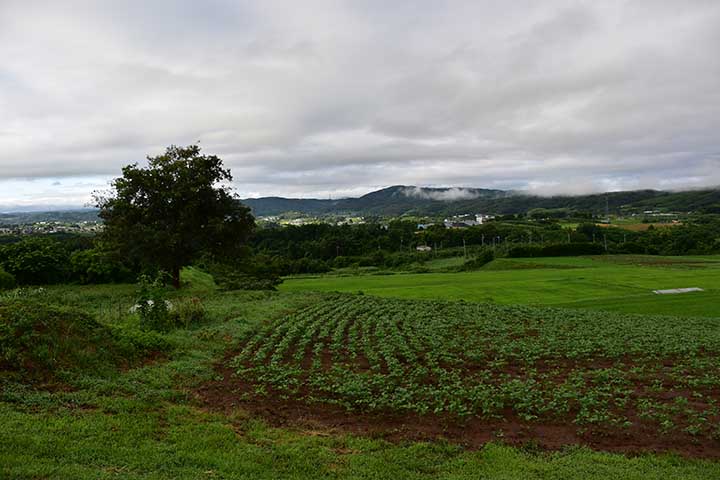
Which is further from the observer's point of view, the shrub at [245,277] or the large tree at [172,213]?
the shrub at [245,277]

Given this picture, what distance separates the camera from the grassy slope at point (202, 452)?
684cm

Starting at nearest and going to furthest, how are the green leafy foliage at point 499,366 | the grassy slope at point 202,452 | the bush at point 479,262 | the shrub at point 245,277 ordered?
1. the grassy slope at point 202,452
2. the green leafy foliage at point 499,366
3. the shrub at point 245,277
4. the bush at point 479,262

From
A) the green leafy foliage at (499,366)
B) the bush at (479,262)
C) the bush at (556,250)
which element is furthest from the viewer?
the bush at (556,250)

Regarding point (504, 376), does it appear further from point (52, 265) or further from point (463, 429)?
point (52, 265)

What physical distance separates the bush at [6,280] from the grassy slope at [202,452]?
764 inches

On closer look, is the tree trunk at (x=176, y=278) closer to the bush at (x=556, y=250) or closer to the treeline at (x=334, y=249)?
the treeline at (x=334, y=249)

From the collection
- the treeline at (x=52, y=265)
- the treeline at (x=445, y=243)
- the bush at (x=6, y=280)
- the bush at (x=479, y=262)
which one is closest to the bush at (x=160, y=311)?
the bush at (x=6, y=280)

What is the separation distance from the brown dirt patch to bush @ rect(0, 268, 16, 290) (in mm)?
21057

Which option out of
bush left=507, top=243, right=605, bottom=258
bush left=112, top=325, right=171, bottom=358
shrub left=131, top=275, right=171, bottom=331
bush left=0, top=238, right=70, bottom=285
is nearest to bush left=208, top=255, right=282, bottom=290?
bush left=0, top=238, right=70, bottom=285

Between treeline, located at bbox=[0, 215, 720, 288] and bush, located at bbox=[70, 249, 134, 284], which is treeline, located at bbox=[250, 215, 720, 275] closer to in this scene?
treeline, located at bbox=[0, 215, 720, 288]

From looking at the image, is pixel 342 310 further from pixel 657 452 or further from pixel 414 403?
pixel 657 452

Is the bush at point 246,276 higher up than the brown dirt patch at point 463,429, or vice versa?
the brown dirt patch at point 463,429

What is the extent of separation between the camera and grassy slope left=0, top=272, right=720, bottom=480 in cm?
684

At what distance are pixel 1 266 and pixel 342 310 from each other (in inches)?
752
